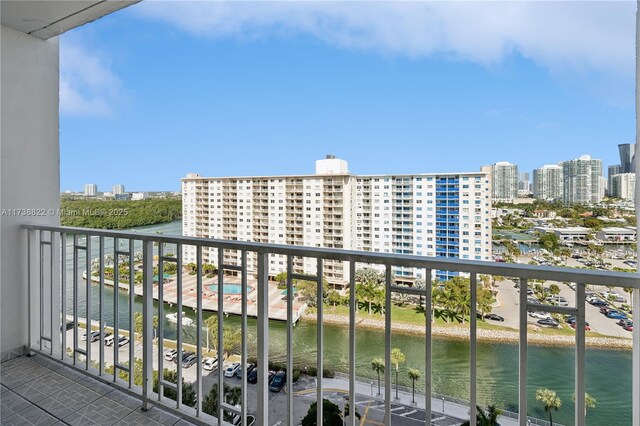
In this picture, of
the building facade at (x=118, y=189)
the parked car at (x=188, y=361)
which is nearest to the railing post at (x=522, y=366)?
the parked car at (x=188, y=361)

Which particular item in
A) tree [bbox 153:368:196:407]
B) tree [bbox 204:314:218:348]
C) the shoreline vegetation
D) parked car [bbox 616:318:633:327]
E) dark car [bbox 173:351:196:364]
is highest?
the shoreline vegetation

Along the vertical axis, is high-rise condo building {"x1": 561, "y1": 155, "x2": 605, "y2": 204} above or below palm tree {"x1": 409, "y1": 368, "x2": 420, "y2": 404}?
above

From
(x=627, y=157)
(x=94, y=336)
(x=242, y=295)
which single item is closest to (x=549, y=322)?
(x=627, y=157)

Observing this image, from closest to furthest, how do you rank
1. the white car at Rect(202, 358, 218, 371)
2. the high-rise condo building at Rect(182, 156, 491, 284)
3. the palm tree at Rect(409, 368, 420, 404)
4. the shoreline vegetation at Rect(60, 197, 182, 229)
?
1. the palm tree at Rect(409, 368, 420, 404)
2. the high-rise condo building at Rect(182, 156, 491, 284)
3. the white car at Rect(202, 358, 218, 371)
4. the shoreline vegetation at Rect(60, 197, 182, 229)

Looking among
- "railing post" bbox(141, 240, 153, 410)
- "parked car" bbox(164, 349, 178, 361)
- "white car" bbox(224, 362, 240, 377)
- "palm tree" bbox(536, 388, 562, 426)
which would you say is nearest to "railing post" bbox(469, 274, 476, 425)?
"palm tree" bbox(536, 388, 562, 426)

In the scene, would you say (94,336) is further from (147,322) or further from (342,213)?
(342,213)

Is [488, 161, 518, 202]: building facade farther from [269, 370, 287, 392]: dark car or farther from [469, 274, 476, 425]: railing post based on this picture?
[269, 370, 287, 392]: dark car
